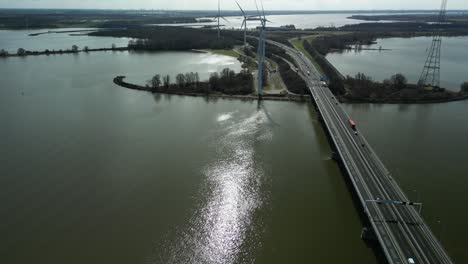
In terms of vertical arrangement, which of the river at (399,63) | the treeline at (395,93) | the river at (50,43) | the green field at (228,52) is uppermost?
the river at (50,43)

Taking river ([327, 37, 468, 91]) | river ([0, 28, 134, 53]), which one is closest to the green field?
river ([327, 37, 468, 91])

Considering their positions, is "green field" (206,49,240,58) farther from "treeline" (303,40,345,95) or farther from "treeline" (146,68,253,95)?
"treeline" (146,68,253,95)

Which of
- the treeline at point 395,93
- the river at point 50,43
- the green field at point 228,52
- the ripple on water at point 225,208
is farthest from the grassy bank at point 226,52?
the ripple on water at point 225,208

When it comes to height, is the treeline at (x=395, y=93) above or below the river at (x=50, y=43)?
below

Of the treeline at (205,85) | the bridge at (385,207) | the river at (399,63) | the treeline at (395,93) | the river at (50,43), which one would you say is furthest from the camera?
the river at (50,43)

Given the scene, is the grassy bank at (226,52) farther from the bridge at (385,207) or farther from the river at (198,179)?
the bridge at (385,207)

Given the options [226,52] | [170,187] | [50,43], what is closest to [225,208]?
[170,187]

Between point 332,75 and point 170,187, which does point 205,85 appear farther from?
point 170,187
